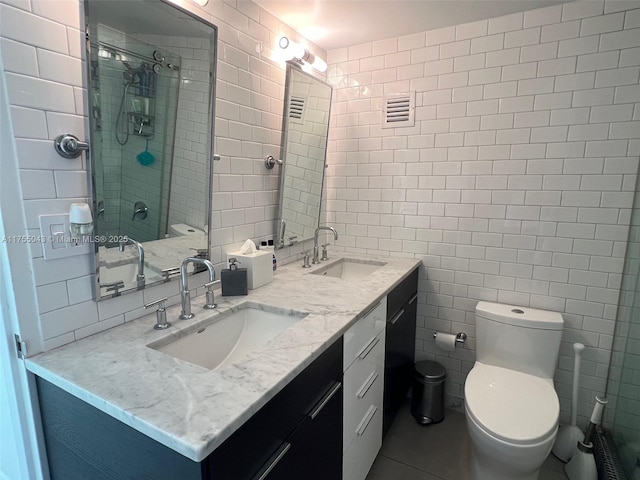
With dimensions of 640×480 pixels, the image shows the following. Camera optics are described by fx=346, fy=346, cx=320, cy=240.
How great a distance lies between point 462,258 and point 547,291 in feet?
1.59

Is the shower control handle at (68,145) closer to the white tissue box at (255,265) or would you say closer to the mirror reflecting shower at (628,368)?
the white tissue box at (255,265)

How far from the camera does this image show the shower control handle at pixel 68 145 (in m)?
1.03

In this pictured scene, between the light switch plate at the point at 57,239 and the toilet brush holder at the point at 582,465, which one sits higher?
the light switch plate at the point at 57,239

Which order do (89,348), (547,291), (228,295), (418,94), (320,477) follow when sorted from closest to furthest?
(89,348), (320,477), (228,295), (547,291), (418,94)

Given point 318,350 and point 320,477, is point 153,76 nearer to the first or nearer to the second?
point 318,350

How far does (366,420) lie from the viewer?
159 centimetres

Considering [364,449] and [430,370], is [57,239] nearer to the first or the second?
[364,449]

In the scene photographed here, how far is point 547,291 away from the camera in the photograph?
197cm

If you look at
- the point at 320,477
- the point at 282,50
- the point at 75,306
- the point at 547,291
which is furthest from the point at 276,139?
the point at 547,291

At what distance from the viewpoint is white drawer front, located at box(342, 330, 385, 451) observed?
1387mm

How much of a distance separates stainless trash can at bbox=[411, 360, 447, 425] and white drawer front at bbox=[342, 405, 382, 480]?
1.47ft

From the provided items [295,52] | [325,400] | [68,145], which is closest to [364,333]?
[325,400]

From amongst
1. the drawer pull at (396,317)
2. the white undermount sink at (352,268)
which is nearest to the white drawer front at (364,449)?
the drawer pull at (396,317)

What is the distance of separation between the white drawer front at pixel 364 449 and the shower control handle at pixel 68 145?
57.4 inches
